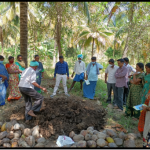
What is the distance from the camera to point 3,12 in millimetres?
18359

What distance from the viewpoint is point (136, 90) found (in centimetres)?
405

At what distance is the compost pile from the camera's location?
11.2 feet

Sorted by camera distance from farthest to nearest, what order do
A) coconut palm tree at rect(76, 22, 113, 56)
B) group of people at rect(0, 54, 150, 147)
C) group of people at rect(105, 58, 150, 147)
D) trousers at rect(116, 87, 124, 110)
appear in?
coconut palm tree at rect(76, 22, 113, 56)
trousers at rect(116, 87, 124, 110)
group of people at rect(0, 54, 150, 147)
group of people at rect(105, 58, 150, 147)

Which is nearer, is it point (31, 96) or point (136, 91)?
point (31, 96)

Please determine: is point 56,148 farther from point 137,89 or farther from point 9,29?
point 9,29

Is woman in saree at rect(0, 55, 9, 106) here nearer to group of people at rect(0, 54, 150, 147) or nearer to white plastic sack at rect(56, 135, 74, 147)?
group of people at rect(0, 54, 150, 147)

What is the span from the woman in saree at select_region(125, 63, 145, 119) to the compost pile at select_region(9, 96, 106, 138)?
2.76ft

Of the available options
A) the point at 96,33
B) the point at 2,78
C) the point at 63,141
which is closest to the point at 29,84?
the point at 63,141

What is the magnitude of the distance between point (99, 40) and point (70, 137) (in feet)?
29.1

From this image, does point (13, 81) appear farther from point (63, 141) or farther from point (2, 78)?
point (63, 141)

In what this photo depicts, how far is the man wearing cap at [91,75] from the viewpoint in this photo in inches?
226

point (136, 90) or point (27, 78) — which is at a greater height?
point (27, 78)

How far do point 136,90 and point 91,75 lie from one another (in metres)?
2.07

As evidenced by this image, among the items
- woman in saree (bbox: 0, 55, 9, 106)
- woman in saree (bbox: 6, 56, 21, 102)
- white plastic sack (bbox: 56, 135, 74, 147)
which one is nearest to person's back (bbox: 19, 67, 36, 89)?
white plastic sack (bbox: 56, 135, 74, 147)
